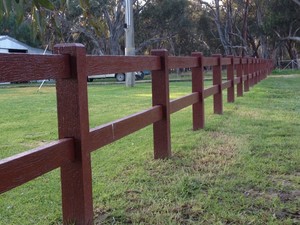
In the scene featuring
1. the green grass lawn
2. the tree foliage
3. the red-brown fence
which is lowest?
the green grass lawn

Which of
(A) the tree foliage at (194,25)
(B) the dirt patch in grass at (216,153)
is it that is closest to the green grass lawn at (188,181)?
(B) the dirt patch in grass at (216,153)

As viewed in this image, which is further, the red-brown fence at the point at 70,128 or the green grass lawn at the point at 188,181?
the green grass lawn at the point at 188,181

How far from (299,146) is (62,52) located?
3736mm

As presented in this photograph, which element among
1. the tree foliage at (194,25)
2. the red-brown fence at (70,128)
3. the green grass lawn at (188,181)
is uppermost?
the tree foliage at (194,25)

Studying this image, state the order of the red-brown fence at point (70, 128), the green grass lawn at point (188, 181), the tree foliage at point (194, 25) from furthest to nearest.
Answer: the tree foliage at point (194, 25) → the green grass lawn at point (188, 181) → the red-brown fence at point (70, 128)

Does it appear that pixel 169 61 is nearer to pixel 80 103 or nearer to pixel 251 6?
pixel 80 103

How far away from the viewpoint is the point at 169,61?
5.31 m

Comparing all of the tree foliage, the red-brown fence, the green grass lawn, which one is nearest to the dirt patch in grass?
the green grass lawn

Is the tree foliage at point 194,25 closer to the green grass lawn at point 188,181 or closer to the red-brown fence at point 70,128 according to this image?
the green grass lawn at point 188,181

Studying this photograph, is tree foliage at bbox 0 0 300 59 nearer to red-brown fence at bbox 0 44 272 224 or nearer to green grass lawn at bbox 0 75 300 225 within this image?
green grass lawn at bbox 0 75 300 225

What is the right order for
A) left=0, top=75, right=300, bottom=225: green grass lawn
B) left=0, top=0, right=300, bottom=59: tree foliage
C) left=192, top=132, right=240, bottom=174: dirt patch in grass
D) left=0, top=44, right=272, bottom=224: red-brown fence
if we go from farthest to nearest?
left=0, top=0, right=300, bottom=59: tree foliage → left=192, top=132, right=240, bottom=174: dirt patch in grass → left=0, top=75, right=300, bottom=225: green grass lawn → left=0, top=44, right=272, bottom=224: red-brown fence

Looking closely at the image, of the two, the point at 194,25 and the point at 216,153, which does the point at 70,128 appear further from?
the point at 194,25

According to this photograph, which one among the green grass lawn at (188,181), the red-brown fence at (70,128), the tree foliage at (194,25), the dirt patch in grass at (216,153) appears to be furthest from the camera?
the tree foliage at (194,25)

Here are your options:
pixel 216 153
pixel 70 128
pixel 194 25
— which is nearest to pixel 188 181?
pixel 216 153
